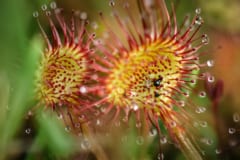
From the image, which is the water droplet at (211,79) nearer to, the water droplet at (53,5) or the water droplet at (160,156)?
the water droplet at (160,156)

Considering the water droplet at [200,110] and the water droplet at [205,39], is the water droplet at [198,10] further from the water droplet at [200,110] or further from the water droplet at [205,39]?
the water droplet at [200,110]

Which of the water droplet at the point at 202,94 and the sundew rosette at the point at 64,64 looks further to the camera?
the water droplet at the point at 202,94

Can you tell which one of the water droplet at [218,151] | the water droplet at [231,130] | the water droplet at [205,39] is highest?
the water droplet at [205,39]

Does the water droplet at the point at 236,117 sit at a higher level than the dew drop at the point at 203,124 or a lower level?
lower

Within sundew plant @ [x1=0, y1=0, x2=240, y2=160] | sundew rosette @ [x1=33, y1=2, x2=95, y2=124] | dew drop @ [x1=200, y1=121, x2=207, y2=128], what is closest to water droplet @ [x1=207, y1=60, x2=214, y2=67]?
sundew plant @ [x1=0, y1=0, x2=240, y2=160]

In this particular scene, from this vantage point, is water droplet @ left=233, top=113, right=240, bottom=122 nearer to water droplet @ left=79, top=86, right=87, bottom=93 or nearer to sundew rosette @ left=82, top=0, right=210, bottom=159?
sundew rosette @ left=82, top=0, right=210, bottom=159

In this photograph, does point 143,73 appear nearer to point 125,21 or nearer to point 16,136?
point 125,21

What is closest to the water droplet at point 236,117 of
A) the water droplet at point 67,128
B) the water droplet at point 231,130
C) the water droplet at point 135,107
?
the water droplet at point 231,130
